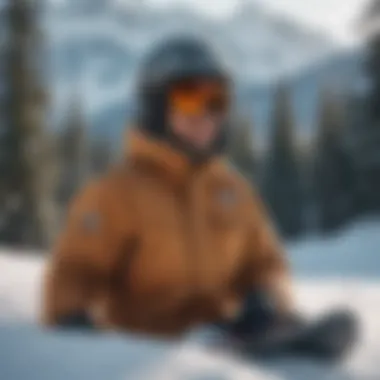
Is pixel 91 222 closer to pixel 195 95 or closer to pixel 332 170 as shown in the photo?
pixel 195 95

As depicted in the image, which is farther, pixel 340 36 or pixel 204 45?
pixel 340 36

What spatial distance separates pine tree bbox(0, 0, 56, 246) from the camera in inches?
35.0

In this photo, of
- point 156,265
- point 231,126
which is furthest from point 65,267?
point 231,126

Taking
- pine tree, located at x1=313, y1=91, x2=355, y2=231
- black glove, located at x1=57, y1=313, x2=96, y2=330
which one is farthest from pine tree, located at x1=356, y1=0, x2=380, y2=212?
black glove, located at x1=57, y1=313, x2=96, y2=330

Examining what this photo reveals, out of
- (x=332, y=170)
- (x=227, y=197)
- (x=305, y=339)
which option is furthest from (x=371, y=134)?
(x=305, y=339)

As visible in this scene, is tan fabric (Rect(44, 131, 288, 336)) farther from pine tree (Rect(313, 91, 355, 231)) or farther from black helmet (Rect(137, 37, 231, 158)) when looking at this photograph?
pine tree (Rect(313, 91, 355, 231))

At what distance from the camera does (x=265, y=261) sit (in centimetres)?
87

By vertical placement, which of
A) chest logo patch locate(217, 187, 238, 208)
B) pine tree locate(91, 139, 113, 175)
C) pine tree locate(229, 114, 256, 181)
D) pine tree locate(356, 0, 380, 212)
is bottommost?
chest logo patch locate(217, 187, 238, 208)

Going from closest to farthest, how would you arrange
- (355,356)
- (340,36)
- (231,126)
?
(355,356)
(231,126)
(340,36)

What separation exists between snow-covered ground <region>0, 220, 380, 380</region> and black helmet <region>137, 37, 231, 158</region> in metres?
0.15

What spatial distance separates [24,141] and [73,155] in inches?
1.8

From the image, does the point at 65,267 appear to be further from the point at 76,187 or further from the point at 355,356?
the point at 355,356

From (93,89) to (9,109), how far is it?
143 millimetres

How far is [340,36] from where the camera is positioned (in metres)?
0.99
